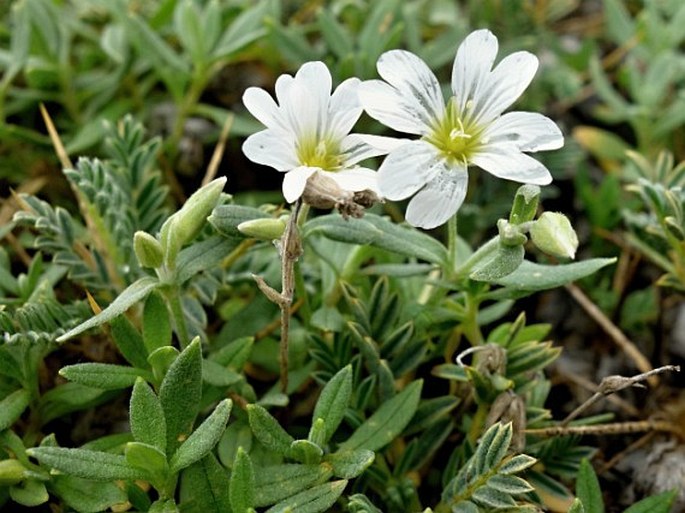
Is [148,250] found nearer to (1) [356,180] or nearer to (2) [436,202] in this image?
(1) [356,180]

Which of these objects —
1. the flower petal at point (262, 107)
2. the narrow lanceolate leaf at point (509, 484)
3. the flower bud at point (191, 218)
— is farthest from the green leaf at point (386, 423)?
the flower petal at point (262, 107)

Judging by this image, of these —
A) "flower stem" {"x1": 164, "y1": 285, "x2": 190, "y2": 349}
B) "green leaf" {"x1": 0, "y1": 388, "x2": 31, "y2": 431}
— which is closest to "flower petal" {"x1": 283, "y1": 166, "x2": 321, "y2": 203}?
"flower stem" {"x1": 164, "y1": 285, "x2": 190, "y2": 349}

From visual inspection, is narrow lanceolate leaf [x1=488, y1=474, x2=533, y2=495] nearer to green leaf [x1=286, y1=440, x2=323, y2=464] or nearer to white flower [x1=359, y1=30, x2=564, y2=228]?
green leaf [x1=286, y1=440, x2=323, y2=464]

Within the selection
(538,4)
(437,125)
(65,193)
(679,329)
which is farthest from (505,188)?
(65,193)

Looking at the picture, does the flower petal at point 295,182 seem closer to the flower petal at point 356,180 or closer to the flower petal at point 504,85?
the flower petal at point 356,180

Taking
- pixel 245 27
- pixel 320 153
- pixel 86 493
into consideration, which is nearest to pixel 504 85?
pixel 320 153
